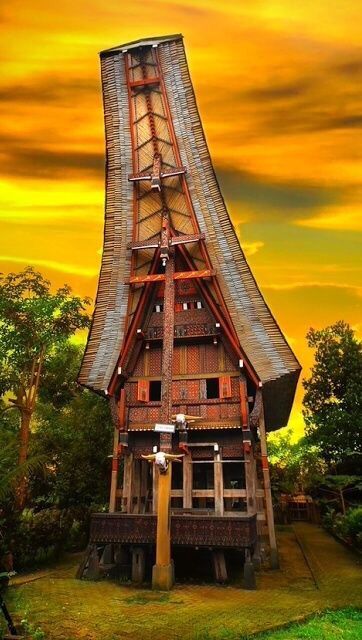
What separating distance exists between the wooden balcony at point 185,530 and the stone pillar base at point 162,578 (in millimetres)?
760

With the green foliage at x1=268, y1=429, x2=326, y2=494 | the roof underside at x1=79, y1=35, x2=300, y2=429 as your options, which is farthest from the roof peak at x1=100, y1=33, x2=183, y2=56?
the green foliage at x1=268, y1=429, x2=326, y2=494

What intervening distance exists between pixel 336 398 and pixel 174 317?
11.4m

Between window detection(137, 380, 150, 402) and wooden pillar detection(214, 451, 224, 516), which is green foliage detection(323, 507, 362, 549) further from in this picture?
window detection(137, 380, 150, 402)

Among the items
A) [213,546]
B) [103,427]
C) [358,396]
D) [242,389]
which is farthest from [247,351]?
[358,396]

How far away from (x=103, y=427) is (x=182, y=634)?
1230 cm

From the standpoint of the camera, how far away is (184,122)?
50.6 ft

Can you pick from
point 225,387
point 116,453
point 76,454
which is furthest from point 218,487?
point 76,454

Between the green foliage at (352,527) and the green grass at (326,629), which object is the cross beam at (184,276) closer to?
the green foliage at (352,527)

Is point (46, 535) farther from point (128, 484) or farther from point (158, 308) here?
point (158, 308)

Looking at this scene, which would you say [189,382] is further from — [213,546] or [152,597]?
[152,597]

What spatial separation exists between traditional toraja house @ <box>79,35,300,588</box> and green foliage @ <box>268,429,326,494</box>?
8486 mm

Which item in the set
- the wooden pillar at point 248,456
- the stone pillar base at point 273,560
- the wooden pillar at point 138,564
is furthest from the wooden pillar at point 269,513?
the wooden pillar at point 138,564

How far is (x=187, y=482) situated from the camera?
1374 cm

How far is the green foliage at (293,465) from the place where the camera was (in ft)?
79.6
